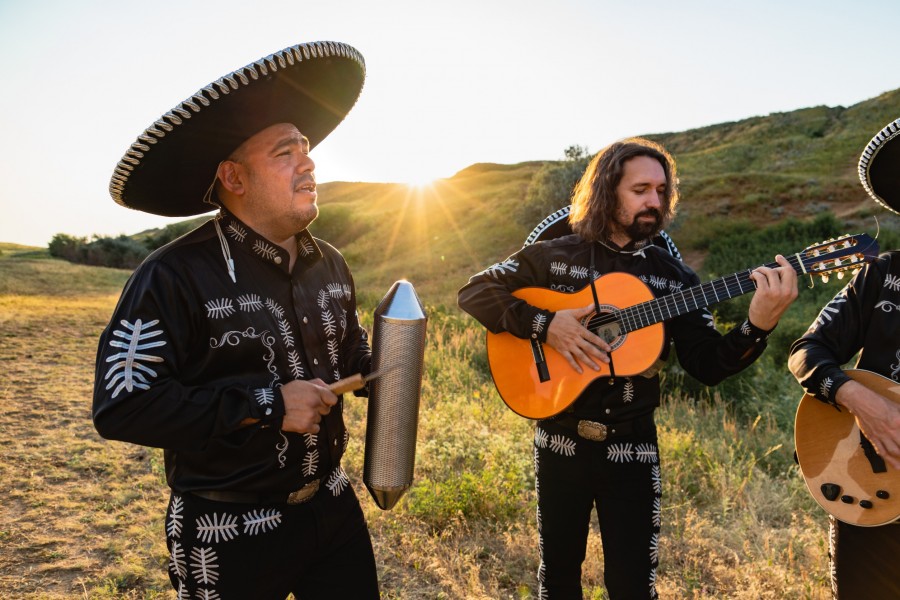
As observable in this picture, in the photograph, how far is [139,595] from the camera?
3.70 meters

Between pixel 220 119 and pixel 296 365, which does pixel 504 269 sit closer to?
pixel 296 365

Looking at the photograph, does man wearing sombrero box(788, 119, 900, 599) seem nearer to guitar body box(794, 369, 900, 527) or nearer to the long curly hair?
guitar body box(794, 369, 900, 527)

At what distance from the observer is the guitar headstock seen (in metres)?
2.59

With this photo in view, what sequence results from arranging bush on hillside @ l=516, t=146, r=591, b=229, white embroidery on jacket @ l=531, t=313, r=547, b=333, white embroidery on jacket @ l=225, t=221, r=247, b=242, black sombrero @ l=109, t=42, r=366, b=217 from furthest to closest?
bush on hillside @ l=516, t=146, r=591, b=229 < white embroidery on jacket @ l=531, t=313, r=547, b=333 < white embroidery on jacket @ l=225, t=221, r=247, b=242 < black sombrero @ l=109, t=42, r=366, b=217

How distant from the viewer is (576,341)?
9.77 feet

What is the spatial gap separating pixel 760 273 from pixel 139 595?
3.99 metres

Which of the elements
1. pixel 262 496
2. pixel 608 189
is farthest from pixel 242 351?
pixel 608 189

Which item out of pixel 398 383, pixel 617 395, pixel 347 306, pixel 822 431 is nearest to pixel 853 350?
pixel 822 431

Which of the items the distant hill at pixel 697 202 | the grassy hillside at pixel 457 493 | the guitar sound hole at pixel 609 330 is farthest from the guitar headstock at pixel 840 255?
the distant hill at pixel 697 202

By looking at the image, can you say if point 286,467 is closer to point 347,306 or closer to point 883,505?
point 347,306

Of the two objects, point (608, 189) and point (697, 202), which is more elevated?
point (697, 202)

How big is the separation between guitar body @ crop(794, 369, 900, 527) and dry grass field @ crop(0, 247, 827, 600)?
140 cm

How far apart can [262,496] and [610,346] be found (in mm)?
1756

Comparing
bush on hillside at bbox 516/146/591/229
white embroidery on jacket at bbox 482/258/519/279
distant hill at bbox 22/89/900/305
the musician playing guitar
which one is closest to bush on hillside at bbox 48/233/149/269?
distant hill at bbox 22/89/900/305
